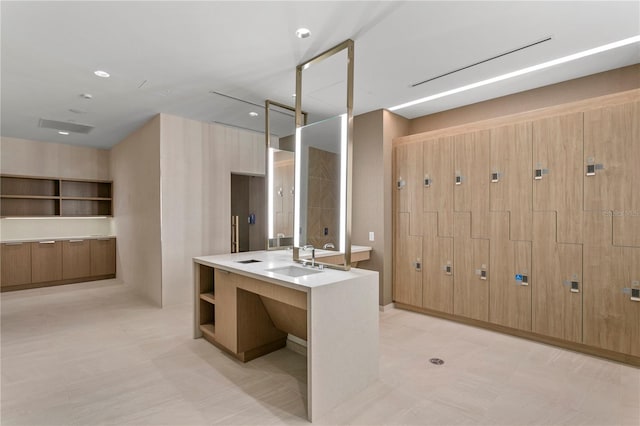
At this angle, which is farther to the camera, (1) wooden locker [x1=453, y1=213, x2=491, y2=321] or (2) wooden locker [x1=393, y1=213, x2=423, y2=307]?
(2) wooden locker [x1=393, y1=213, x2=423, y2=307]

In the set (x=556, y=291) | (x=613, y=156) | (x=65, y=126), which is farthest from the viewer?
(x=65, y=126)

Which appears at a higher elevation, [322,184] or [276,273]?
[322,184]

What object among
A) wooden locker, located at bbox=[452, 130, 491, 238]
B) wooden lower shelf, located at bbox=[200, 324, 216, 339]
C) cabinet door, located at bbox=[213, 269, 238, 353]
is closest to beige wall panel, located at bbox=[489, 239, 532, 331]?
wooden locker, located at bbox=[452, 130, 491, 238]

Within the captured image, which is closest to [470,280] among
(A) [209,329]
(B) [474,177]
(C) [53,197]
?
(B) [474,177]

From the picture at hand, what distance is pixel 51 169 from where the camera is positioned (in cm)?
637

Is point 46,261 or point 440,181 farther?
point 46,261

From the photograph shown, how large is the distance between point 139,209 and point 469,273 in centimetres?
524

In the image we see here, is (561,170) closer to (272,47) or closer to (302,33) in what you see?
(302,33)

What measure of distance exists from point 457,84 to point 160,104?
3832 mm

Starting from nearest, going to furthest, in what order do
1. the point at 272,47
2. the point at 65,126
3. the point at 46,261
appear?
the point at 272,47
the point at 65,126
the point at 46,261

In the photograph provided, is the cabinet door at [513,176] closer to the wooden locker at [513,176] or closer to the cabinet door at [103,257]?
the wooden locker at [513,176]

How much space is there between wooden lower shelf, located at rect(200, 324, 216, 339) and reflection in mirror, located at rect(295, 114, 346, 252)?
50.7 inches

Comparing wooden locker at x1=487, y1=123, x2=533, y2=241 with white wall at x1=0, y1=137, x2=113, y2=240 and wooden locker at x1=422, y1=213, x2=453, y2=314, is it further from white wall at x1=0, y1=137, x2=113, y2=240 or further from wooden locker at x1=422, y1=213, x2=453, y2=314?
white wall at x1=0, y1=137, x2=113, y2=240

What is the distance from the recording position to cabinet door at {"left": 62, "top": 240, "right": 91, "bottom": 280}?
629cm
